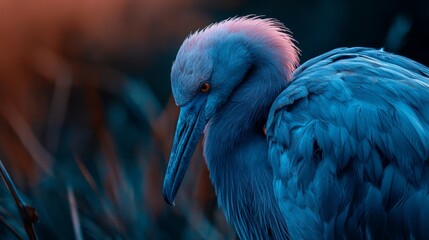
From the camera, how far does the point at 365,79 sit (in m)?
3.17

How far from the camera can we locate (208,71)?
3287 mm

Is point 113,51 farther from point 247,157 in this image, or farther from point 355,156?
point 355,156

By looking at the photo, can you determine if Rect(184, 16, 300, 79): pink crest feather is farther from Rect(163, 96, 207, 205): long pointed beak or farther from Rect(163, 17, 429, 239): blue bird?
Rect(163, 96, 207, 205): long pointed beak

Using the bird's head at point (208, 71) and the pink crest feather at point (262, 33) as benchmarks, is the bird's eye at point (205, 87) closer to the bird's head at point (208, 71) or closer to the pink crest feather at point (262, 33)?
the bird's head at point (208, 71)

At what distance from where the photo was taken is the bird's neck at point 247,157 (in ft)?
11.1

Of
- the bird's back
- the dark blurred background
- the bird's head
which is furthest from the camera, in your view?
the dark blurred background

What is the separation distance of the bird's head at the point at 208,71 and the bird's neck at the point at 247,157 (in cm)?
6

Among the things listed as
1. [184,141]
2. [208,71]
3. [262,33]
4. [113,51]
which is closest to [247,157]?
[184,141]

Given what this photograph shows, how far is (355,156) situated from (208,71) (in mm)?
633

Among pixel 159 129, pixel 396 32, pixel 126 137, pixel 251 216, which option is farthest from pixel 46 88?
pixel 251 216

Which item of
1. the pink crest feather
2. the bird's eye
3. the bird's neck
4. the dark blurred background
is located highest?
the pink crest feather

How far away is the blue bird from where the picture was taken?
120 inches

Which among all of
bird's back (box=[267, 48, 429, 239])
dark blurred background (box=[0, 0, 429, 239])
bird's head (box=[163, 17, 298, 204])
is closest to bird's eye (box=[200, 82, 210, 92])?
bird's head (box=[163, 17, 298, 204])

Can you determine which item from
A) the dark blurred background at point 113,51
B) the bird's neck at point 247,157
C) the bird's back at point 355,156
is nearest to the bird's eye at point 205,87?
the bird's neck at point 247,157
